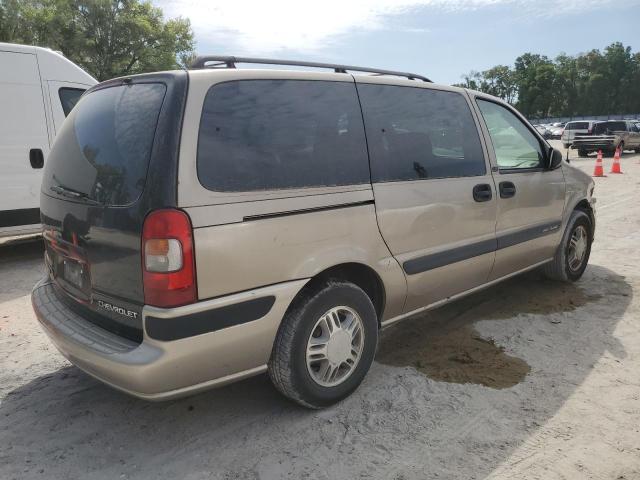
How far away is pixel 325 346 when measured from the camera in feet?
8.92

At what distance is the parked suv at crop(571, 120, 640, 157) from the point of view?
23.1 metres

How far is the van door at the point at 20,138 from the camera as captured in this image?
584 centimetres

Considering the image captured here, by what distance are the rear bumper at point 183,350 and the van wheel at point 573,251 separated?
3143 mm

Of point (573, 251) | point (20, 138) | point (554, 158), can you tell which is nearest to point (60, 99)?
point (20, 138)

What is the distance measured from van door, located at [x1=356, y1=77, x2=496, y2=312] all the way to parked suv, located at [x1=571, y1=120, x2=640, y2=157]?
22.8m

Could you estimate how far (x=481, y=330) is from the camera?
3.91 m

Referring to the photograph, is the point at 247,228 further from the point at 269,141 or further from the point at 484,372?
the point at 484,372

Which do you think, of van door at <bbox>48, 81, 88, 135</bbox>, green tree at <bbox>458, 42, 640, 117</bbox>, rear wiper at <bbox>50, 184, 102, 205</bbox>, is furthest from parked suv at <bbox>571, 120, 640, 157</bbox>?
green tree at <bbox>458, 42, 640, 117</bbox>

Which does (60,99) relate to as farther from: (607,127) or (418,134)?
(607,127)

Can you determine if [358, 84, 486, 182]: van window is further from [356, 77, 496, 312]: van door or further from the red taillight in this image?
the red taillight

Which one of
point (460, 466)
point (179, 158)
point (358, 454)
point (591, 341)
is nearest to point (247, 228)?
point (179, 158)

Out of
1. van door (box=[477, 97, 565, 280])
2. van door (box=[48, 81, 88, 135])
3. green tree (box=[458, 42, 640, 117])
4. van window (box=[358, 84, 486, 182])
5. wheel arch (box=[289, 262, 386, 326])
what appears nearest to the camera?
wheel arch (box=[289, 262, 386, 326])

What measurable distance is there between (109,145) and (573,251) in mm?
4212

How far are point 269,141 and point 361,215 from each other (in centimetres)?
66
